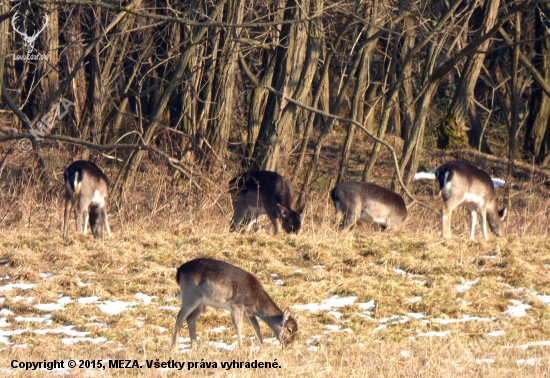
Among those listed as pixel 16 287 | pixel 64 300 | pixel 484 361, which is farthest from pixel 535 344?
pixel 16 287

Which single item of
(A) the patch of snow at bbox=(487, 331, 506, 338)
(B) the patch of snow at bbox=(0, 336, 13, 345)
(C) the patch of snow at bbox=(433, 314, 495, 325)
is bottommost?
(B) the patch of snow at bbox=(0, 336, 13, 345)

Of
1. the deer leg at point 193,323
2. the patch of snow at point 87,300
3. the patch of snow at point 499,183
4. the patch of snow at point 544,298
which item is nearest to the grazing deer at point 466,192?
the patch of snow at point 544,298

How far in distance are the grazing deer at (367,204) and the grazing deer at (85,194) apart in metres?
3.72

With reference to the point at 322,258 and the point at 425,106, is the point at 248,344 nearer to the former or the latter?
the point at 322,258

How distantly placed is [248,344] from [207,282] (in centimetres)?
76

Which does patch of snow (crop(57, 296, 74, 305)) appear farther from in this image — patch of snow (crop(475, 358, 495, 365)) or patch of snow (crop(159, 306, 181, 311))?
patch of snow (crop(475, 358, 495, 365))

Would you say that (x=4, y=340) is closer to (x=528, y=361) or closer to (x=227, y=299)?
(x=227, y=299)

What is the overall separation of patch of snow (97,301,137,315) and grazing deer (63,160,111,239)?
318cm

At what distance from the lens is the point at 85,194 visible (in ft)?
45.3

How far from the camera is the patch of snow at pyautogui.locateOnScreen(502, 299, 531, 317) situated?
10.5 m

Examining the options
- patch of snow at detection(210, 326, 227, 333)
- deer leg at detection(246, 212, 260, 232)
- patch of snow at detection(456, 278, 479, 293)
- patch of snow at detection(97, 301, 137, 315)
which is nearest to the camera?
patch of snow at detection(210, 326, 227, 333)

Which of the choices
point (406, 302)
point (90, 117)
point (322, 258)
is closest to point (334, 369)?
point (406, 302)

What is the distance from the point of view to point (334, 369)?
7570 millimetres

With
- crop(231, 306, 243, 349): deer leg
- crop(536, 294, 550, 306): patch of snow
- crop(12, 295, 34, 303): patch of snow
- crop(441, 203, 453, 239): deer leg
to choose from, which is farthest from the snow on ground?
crop(441, 203, 453, 239): deer leg
